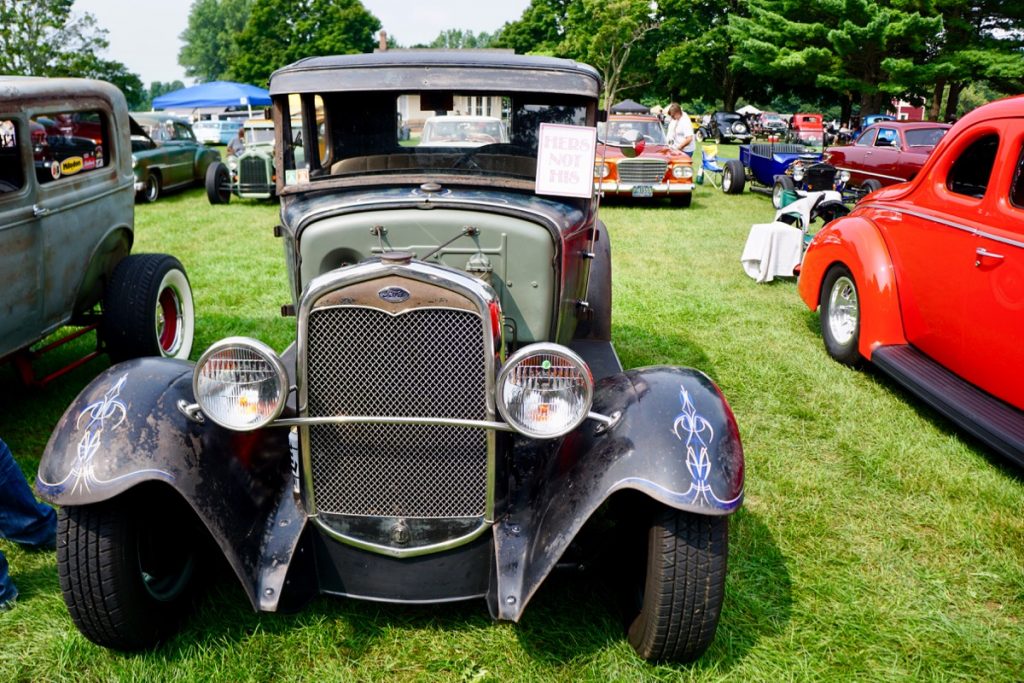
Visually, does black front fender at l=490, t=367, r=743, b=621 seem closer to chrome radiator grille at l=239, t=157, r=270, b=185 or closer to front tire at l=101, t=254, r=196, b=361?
front tire at l=101, t=254, r=196, b=361

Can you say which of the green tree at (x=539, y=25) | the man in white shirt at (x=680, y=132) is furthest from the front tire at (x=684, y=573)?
the green tree at (x=539, y=25)

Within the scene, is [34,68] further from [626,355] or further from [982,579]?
[982,579]

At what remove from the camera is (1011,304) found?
3713mm

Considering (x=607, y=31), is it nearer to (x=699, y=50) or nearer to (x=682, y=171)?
(x=699, y=50)

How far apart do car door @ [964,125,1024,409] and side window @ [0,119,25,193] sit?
17.5 ft

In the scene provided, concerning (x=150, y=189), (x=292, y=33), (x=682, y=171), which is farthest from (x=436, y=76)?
(x=292, y=33)

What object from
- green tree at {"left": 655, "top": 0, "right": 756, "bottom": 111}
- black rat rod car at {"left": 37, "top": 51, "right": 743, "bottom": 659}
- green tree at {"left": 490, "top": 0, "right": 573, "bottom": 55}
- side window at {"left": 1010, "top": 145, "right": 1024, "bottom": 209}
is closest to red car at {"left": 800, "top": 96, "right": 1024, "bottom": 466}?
side window at {"left": 1010, "top": 145, "right": 1024, "bottom": 209}

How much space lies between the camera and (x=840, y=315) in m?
5.68

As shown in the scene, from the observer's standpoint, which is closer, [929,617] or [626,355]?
[929,617]

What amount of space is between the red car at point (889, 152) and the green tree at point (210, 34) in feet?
298

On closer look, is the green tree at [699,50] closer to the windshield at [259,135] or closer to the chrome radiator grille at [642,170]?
the windshield at [259,135]

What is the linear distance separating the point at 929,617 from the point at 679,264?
20.4 ft

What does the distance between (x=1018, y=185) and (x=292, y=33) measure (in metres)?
55.7

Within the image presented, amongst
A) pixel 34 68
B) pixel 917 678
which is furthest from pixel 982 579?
pixel 34 68
